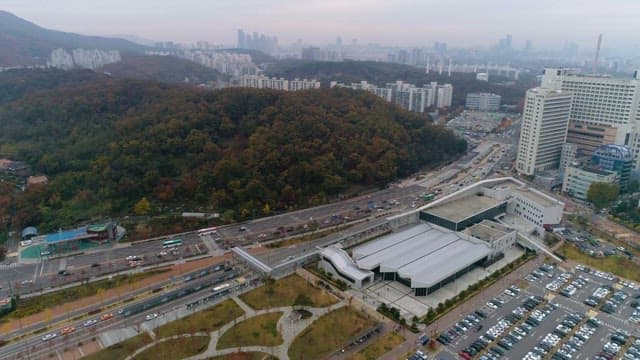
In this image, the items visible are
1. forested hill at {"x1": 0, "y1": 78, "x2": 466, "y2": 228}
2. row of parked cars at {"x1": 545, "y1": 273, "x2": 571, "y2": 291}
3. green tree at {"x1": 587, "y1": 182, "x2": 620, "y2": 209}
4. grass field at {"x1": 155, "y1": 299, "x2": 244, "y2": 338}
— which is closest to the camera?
grass field at {"x1": 155, "y1": 299, "x2": 244, "y2": 338}

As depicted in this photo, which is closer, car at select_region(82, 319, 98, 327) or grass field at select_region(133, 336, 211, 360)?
grass field at select_region(133, 336, 211, 360)

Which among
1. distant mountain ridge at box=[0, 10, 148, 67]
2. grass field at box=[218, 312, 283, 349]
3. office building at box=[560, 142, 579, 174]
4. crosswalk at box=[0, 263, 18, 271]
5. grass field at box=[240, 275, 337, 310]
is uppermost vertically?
distant mountain ridge at box=[0, 10, 148, 67]

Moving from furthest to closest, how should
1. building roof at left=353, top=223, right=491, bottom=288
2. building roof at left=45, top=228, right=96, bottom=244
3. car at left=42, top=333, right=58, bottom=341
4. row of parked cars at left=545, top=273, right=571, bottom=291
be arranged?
building roof at left=45, top=228, right=96, bottom=244, row of parked cars at left=545, top=273, right=571, bottom=291, building roof at left=353, top=223, right=491, bottom=288, car at left=42, top=333, right=58, bottom=341

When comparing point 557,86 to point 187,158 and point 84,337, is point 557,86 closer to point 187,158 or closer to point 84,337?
point 187,158

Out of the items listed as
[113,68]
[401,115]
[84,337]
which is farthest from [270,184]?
[113,68]

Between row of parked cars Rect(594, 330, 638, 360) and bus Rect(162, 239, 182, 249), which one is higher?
row of parked cars Rect(594, 330, 638, 360)

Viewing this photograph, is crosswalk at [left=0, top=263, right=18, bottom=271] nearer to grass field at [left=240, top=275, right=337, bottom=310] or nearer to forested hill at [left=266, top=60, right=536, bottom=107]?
grass field at [left=240, top=275, right=337, bottom=310]

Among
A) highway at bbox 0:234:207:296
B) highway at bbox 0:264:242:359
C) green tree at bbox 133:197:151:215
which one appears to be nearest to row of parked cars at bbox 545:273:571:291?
highway at bbox 0:264:242:359

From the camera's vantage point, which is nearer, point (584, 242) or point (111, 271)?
point (111, 271)

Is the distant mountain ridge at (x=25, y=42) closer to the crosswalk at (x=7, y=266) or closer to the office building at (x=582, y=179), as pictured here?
the crosswalk at (x=7, y=266)
